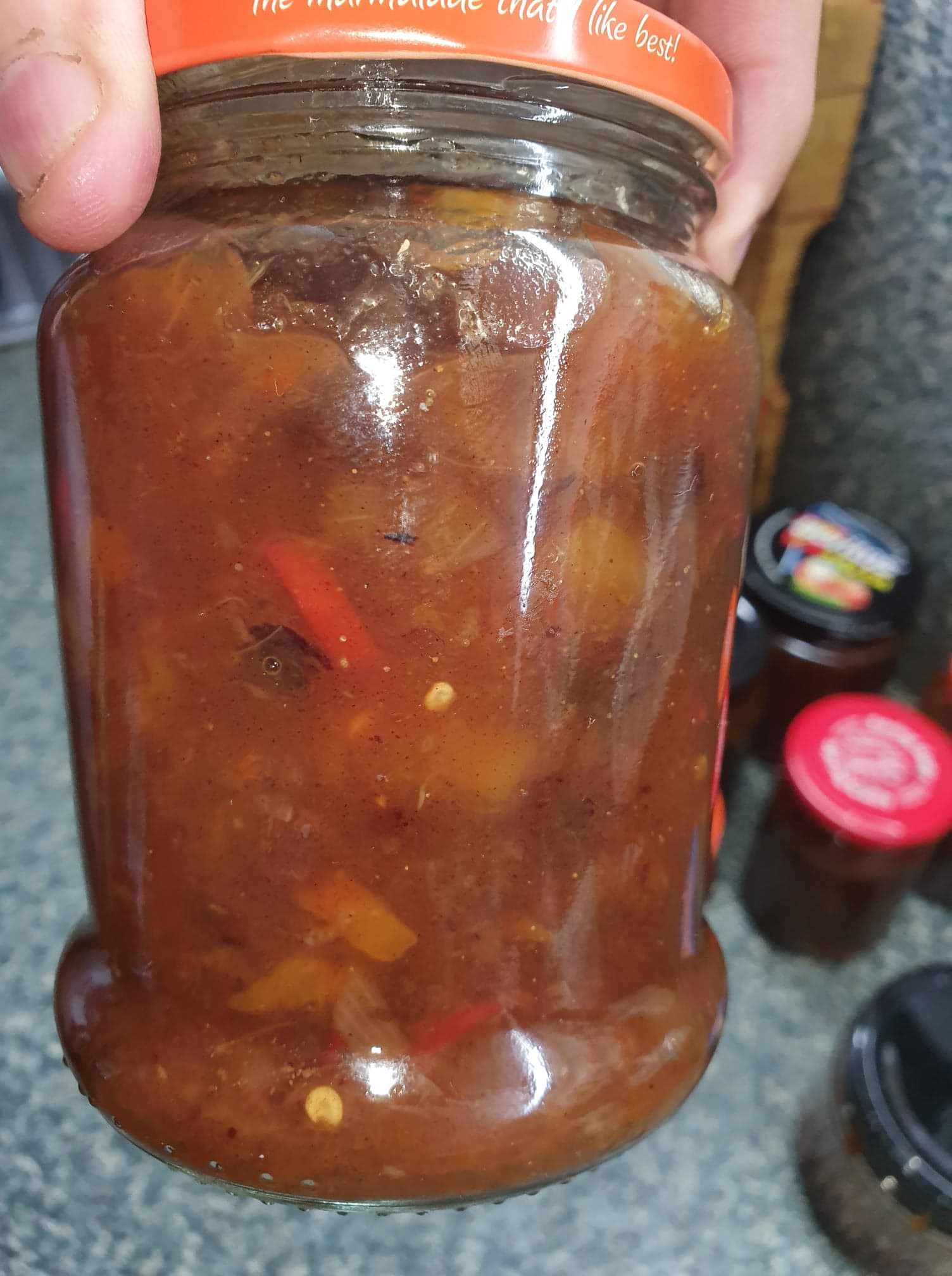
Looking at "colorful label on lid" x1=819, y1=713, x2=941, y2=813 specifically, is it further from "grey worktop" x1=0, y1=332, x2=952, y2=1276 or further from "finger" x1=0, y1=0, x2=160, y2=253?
"finger" x1=0, y1=0, x2=160, y2=253

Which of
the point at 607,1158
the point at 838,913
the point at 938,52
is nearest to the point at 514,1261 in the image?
the point at 607,1158

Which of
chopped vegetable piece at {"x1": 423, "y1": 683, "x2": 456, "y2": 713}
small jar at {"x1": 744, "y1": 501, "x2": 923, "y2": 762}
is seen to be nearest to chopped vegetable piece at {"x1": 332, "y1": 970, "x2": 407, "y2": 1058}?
chopped vegetable piece at {"x1": 423, "y1": 683, "x2": 456, "y2": 713}

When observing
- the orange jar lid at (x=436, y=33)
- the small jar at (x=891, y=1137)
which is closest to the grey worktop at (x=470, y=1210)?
the small jar at (x=891, y=1137)

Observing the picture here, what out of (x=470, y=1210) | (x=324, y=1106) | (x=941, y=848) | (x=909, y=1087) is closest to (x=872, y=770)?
(x=941, y=848)

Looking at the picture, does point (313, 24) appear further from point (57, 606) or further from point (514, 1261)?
point (514, 1261)

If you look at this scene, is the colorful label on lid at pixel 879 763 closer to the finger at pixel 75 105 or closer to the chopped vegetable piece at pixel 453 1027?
the chopped vegetable piece at pixel 453 1027

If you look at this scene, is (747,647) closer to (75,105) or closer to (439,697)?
(439,697)
